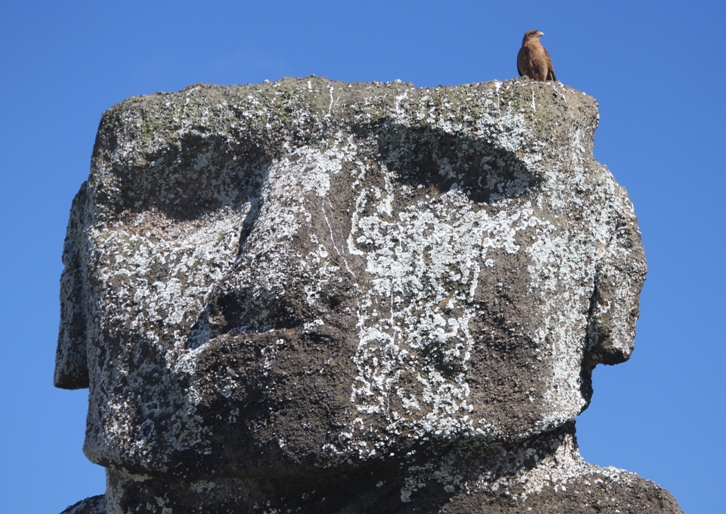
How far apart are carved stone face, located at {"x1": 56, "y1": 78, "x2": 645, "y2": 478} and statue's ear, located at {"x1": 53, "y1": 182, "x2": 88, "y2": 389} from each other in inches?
10.5

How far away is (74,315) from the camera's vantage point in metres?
5.63

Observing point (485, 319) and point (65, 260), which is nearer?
point (485, 319)

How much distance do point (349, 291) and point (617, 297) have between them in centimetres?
110

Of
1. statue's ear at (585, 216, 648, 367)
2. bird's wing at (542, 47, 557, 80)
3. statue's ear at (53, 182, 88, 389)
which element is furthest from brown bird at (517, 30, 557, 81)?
statue's ear at (53, 182, 88, 389)

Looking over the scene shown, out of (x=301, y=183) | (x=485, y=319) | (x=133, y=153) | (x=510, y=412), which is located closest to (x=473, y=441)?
(x=510, y=412)

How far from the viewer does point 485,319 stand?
4746 mm

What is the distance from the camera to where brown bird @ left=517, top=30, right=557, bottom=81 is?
5.45 m

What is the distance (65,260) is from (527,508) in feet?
7.99

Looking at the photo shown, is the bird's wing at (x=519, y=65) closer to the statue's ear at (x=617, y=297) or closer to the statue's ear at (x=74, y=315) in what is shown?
the statue's ear at (x=617, y=297)

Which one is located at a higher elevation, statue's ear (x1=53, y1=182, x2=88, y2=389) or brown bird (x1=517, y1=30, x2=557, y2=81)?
brown bird (x1=517, y1=30, x2=557, y2=81)

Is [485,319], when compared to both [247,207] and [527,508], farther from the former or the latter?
[247,207]

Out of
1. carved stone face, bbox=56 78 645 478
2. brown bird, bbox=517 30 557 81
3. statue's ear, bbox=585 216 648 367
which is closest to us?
carved stone face, bbox=56 78 645 478

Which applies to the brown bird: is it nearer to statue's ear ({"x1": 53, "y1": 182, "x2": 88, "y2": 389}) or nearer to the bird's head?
the bird's head

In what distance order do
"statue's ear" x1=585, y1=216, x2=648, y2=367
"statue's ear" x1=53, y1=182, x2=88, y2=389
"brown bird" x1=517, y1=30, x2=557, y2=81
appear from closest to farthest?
"statue's ear" x1=585, y1=216, x2=648, y2=367 < "brown bird" x1=517, y1=30, x2=557, y2=81 < "statue's ear" x1=53, y1=182, x2=88, y2=389
